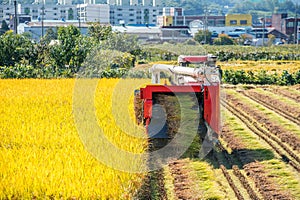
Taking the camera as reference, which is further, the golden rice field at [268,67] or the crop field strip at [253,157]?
the golden rice field at [268,67]

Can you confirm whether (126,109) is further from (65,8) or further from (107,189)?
(65,8)

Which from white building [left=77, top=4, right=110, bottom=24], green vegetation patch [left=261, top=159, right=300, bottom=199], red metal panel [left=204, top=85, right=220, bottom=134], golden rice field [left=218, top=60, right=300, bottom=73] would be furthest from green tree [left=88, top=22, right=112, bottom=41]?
white building [left=77, top=4, right=110, bottom=24]

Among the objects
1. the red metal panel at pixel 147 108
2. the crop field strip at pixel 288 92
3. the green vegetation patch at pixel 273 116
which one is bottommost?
the crop field strip at pixel 288 92

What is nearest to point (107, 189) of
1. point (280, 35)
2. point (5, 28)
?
point (5, 28)

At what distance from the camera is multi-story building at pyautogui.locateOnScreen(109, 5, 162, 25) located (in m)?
116

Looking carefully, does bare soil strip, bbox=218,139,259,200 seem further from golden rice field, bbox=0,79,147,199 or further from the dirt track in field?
golden rice field, bbox=0,79,147,199

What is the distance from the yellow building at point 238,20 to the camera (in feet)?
335

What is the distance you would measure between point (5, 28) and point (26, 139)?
70.2 m

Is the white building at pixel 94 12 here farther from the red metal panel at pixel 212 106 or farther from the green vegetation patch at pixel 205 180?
the green vegetation patch at pixel 205 180

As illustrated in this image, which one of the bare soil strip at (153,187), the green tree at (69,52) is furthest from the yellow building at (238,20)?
the bare soil strip at (153,187)

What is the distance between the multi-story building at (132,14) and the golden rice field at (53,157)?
10400 cm

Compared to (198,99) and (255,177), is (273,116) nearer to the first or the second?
(198,99)

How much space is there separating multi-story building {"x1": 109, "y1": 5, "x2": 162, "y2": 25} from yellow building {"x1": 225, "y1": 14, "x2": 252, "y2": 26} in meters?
17.5

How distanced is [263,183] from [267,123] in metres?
4.74
